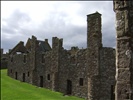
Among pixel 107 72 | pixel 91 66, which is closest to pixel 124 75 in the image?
pixel 107 72

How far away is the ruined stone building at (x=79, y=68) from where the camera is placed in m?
26.4

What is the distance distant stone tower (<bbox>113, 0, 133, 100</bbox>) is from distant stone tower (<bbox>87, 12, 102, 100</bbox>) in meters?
18.4

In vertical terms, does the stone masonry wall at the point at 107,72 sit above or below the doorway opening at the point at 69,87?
above

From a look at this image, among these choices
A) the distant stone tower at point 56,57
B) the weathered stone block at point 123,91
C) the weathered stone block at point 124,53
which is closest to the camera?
the weathered stone block at point 123,91

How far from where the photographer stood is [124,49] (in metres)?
7.93

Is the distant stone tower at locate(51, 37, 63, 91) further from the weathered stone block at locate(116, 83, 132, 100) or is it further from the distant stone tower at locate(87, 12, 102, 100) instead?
the weathered stone block at locate(116, 83, 132, 100)

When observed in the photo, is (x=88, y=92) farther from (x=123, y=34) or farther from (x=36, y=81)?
(x=123, y=34)

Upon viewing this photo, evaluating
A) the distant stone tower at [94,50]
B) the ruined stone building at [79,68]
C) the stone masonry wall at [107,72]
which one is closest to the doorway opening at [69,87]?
the ruined stone building at [79,68]

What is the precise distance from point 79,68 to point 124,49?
22.2 metres

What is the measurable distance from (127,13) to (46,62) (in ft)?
98.0

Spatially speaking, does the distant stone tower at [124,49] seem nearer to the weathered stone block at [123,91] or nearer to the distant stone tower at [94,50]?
the weathered stone block at [123,91]

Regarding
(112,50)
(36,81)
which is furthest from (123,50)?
(36,81)

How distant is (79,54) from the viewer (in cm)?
2997

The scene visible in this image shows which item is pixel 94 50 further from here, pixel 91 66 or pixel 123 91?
pixel 123 91
